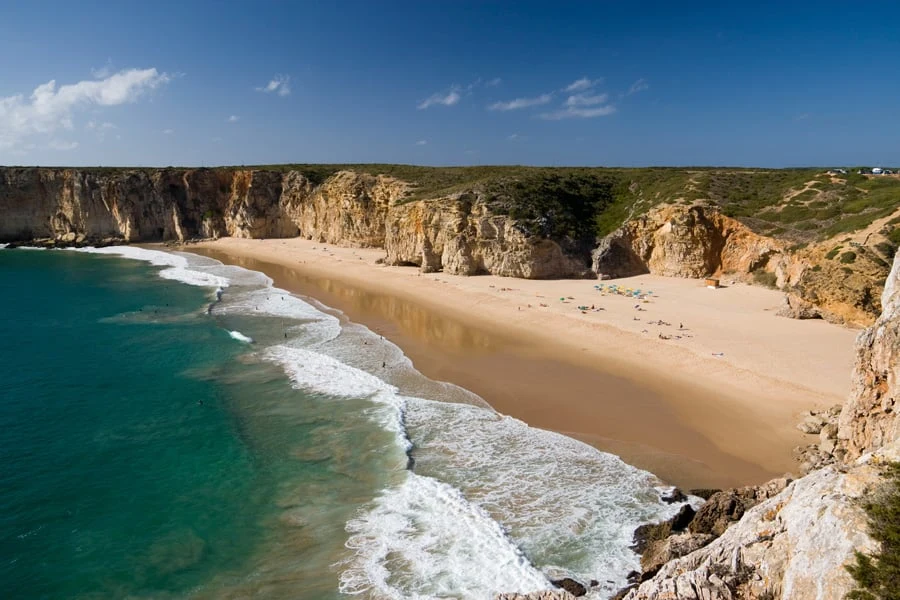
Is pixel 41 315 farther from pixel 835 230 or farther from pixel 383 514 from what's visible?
pixel 835 230

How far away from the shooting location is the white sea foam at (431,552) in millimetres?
9469

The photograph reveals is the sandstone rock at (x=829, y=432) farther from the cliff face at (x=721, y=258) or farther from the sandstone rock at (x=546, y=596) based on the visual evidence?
the cliff face at (x=721, y=258)

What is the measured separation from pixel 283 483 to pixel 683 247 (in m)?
30.1

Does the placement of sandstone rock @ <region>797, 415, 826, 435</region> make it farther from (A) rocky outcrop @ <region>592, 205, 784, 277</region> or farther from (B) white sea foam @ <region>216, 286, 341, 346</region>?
(A) rocky outcrop @ <region>592, 205, 784, 277</region>

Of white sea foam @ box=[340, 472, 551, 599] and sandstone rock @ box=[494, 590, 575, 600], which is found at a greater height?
sandstone rock @ box=[494, 590, 575, 600]

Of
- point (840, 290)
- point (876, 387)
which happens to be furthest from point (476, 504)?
point (840, 290)

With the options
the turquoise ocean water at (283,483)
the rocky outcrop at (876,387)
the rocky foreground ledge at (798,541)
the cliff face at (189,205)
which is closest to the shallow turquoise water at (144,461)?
the turquoise ocean water at (283,483)

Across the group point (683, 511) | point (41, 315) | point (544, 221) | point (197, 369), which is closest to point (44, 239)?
point (41, 315)

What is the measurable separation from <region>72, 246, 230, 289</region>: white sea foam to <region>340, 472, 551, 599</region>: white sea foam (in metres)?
30.3

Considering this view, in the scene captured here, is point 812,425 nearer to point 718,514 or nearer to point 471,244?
point 718,514

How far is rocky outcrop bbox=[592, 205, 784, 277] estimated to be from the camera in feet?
106

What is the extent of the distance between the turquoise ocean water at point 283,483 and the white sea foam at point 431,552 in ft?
0.13

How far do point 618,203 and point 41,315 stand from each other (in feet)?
134

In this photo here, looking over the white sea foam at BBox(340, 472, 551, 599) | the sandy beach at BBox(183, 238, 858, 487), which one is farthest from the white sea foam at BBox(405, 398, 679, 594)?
the sandy beach at BBox(183, 238, 858, 487)
